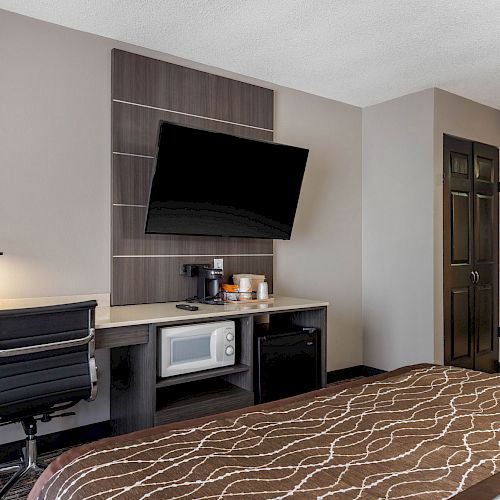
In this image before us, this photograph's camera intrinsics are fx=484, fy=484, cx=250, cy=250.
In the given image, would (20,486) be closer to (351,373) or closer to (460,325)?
(351,373)

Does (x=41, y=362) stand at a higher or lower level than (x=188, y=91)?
lower

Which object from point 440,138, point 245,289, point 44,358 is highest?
point 440,138

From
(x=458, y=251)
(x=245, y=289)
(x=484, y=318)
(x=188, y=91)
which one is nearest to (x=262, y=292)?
(x=245, y=289)

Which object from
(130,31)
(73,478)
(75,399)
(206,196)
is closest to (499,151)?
(206,196)

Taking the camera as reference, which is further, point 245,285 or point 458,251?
point 458,251

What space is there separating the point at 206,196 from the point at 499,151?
3026 millimetres

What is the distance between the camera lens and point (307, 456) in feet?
4.15

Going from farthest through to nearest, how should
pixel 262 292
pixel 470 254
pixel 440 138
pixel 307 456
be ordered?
pixel 470 254
pixel 440 138
pixel 262 292
pixel 307 456

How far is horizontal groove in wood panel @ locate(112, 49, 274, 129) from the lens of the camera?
3.05 metres

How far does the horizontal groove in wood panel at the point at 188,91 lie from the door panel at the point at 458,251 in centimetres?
160

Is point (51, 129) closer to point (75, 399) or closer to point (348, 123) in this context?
point (75, 399)

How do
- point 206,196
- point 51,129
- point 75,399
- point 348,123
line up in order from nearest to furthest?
1. point 75,399
2. point 51,129
3. point 206,196
4. point 348,123

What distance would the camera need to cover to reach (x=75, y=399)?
86.5 inches

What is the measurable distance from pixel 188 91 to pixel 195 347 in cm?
175
